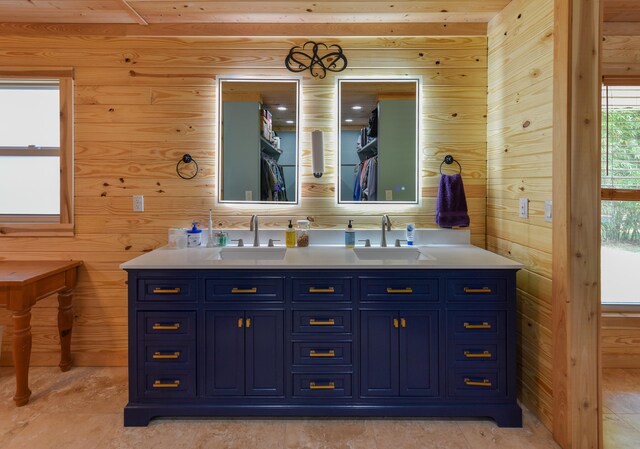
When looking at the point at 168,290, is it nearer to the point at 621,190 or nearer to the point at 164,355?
the point at 164,355

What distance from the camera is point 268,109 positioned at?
2.62m

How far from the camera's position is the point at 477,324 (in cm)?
197

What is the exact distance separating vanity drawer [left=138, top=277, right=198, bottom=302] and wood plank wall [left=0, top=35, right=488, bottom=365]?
72 centimetres

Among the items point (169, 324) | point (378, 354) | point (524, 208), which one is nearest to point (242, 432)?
point (169, 324)

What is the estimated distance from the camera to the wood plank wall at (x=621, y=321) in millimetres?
2555

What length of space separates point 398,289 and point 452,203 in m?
0.88

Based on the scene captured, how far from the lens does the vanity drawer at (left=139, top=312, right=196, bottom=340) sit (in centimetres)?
198

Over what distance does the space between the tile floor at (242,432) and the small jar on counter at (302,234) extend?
106 centimetres

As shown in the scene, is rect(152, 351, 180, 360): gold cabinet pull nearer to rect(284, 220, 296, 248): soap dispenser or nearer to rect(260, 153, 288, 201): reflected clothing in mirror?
rect(284, 220, 296, 248): soap dispenser

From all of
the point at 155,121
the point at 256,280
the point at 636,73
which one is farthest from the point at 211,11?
the point at 636,73

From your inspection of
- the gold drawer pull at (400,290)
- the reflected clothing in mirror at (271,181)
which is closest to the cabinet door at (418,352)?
the gold drawer pull at (400,290)

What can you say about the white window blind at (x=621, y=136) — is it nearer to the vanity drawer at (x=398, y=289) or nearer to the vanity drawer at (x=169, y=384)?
the vanity drawer at (x=398, y=289)

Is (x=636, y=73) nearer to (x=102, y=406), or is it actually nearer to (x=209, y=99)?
(x=209, y=99)

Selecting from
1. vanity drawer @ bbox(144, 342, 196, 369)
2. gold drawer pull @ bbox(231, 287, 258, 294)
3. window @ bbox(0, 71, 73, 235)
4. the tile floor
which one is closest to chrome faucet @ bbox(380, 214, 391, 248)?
gold drawer pull @ bbox(231, 287, 258, 294)
